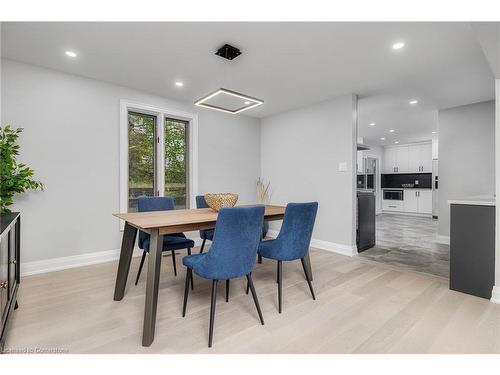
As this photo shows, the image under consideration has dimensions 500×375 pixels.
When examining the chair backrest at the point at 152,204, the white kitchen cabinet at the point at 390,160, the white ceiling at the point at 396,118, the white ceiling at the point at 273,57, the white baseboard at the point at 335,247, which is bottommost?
the white baseboard at the point at 335,247

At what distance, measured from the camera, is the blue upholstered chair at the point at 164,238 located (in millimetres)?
2566

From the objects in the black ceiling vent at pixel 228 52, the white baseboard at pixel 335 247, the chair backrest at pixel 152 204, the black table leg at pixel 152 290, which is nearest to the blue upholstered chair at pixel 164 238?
the chair backrest at pixel 152 204

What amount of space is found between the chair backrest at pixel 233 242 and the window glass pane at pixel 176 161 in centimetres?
263

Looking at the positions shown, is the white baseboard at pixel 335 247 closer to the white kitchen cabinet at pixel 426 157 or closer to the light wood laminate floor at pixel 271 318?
the light wood laminate floor at pixel 271 318

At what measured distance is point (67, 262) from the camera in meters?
3.15

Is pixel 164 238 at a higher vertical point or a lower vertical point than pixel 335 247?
higher

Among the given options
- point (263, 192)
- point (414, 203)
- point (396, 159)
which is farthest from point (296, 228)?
point (396, 159)

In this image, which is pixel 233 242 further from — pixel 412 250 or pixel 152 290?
pixel 412 250

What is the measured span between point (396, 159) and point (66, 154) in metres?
9.30

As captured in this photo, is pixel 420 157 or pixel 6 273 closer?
pixel 6 273

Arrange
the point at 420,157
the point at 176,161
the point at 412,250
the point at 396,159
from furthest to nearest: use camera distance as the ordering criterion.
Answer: the point at 396,159
the point at 420,157
the point at 176,161
the point at 412,250

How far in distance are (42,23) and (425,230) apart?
7224 mm

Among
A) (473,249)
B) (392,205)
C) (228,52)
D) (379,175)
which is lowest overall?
(392,205)

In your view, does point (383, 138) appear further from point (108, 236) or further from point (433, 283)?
point (108, 236)
